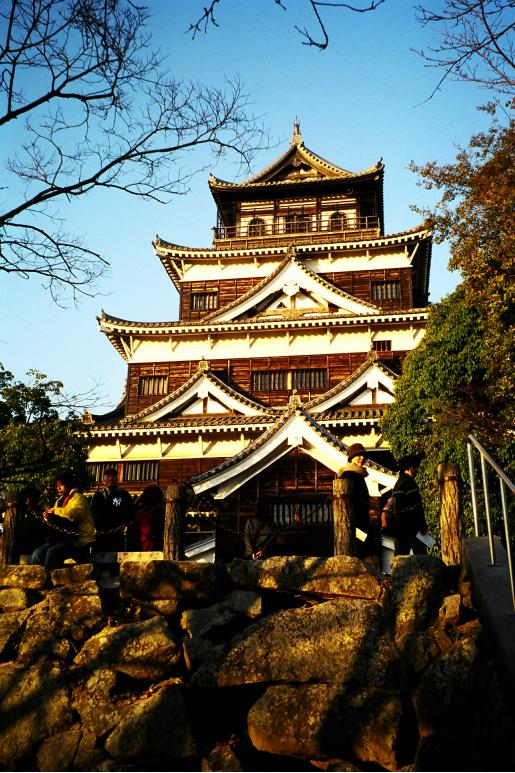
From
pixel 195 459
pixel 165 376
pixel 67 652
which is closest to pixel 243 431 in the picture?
pixel 195 459

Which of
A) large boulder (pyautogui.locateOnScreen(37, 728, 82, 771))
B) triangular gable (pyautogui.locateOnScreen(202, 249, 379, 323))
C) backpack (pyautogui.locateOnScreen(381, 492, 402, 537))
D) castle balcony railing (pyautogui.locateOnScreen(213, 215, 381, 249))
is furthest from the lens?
castle balcony railing (pyautogui.locateOnScreen(213, 215, 381, 249))

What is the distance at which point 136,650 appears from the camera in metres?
7.23

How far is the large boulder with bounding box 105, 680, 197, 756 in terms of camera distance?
6.32m

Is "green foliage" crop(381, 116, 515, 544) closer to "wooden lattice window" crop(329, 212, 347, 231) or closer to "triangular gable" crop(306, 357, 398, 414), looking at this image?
"triangular gable" crop(306, 357, 398, 414)

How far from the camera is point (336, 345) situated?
26.7 m

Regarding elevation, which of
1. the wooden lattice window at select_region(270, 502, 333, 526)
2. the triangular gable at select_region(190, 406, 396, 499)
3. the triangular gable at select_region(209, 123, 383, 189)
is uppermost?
the triangular gable at select_region(209, 123, 383, 189)

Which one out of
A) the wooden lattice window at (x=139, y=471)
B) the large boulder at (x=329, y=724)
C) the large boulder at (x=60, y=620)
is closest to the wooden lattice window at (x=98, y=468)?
the wooden lattice window at (x=139, y=471)

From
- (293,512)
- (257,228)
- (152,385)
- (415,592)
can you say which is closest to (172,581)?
(415,592)

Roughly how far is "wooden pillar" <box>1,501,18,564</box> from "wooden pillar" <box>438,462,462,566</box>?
552 centimetres

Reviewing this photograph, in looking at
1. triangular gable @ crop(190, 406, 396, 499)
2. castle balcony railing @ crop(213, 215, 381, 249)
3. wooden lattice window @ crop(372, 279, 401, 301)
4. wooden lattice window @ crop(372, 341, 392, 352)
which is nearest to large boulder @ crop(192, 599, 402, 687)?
triangular gable @ crop(190, 406, 396, 499)

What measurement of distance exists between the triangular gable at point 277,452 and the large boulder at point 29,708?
5699 mm

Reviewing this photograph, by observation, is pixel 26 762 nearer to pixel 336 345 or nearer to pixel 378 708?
pixel 378 708

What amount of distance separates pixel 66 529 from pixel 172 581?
1.70 m

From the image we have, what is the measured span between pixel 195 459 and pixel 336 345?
7.17m
